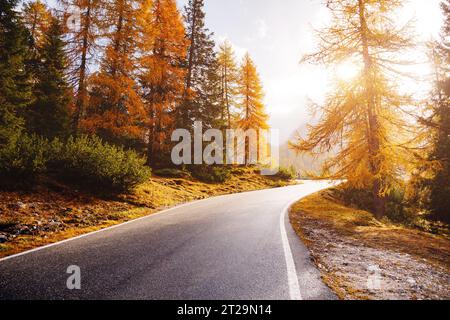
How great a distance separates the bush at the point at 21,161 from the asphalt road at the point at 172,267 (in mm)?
4787

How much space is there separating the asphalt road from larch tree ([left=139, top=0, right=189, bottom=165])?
13763mm

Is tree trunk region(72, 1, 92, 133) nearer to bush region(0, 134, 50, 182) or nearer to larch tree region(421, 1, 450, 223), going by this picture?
bush region(0, 134, 50, 182)

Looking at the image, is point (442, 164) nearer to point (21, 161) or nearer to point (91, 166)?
point (91, 166)

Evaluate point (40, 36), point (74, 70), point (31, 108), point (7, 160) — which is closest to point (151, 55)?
point (74, 70)

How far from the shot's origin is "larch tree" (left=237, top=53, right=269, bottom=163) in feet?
105

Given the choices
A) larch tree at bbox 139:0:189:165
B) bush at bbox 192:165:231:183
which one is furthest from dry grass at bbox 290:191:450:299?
larch tree at bbox 139:0:189:165

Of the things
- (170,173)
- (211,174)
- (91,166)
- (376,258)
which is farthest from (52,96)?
(376,258)

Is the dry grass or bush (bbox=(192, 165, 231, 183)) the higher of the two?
bush (bbox=(192, 165, 231, 183))

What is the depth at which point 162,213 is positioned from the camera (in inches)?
404

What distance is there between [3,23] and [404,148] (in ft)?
72.9

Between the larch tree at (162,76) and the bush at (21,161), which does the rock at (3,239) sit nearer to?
the bush at (21,161)

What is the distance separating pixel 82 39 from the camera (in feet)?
54.8
